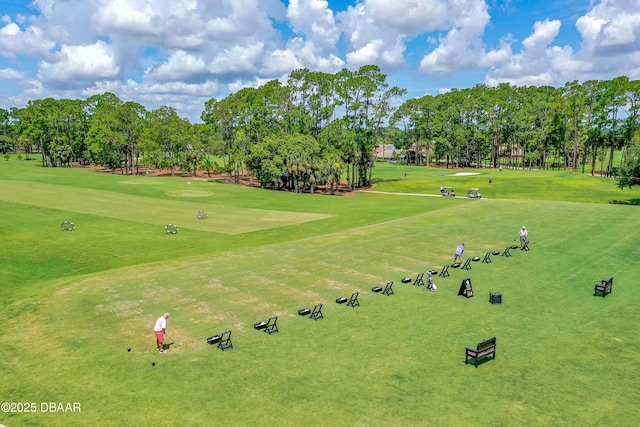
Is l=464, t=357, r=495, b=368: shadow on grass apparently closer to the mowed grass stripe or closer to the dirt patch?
the mowed grass stripe

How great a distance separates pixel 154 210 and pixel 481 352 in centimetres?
5431

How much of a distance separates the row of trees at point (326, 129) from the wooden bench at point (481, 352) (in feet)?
245

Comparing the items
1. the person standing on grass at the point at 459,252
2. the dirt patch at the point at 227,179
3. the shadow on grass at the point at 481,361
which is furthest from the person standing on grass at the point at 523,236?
the dirt patch at the point at 227,179

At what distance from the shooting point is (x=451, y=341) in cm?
2184

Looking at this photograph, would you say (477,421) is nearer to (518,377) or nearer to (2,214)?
(518,377)

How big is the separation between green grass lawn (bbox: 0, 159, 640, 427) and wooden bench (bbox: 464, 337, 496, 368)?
0.42m

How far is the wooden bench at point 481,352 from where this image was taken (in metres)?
19.1

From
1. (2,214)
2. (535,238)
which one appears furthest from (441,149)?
(2,214)

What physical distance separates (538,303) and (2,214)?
202 ft

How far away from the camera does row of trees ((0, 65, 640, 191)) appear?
322 feet

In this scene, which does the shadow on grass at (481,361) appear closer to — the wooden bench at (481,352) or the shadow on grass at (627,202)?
the wooden bench at (481,352)

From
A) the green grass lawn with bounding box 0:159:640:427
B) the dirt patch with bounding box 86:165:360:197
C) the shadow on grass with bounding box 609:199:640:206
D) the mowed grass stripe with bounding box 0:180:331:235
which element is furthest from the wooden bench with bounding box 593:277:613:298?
the dirt patch with bounding box 86:165:360:197

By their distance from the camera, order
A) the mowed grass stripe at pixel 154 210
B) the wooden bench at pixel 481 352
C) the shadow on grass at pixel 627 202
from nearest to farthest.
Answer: the wooden bench at pixel 481 352, the mowed grass stripe at pixel 154 210, the shadow on grass at pixel 627 202

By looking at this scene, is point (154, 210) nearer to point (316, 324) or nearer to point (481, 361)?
point (316, 324)
